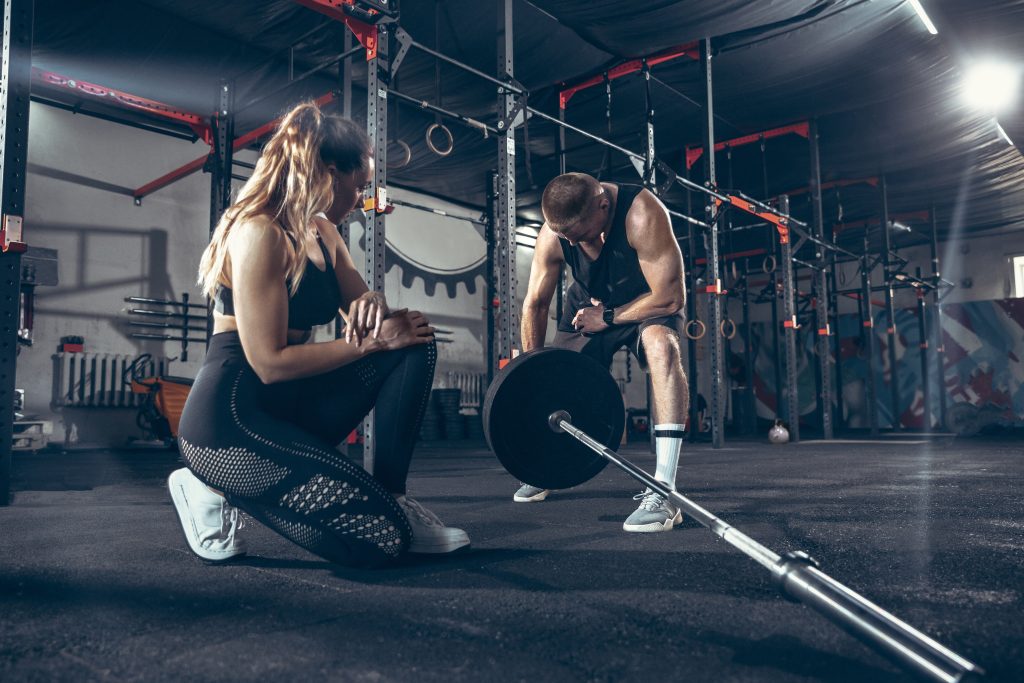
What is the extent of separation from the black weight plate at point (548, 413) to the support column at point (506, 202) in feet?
5.98

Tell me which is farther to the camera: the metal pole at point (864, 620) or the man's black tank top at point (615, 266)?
the man's black tank top at point (615, 266)

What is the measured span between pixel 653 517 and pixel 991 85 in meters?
6.33

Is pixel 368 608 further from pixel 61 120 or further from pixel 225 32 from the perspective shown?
pixel 61 120

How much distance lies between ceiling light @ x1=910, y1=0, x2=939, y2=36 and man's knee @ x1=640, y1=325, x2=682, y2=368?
14.4ft

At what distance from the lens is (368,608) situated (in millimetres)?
1095

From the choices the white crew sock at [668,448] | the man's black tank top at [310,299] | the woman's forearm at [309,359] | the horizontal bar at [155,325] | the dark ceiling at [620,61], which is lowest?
the white crew sock at [668,448]

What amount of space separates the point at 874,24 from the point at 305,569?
5.68 metres

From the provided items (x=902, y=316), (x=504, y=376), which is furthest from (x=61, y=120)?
(x=902, y=316)

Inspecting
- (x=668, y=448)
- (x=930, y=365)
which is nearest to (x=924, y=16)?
(x=668, y=448)

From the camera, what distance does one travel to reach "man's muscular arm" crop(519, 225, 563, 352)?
2.33 m

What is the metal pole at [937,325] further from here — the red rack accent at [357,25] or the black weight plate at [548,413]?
the black weight plate at [548,413]

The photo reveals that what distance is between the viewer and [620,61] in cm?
586

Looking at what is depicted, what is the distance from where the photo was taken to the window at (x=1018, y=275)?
11367mm

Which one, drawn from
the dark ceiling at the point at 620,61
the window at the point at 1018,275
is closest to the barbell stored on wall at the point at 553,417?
the dark ceiling at the point at 620,61
